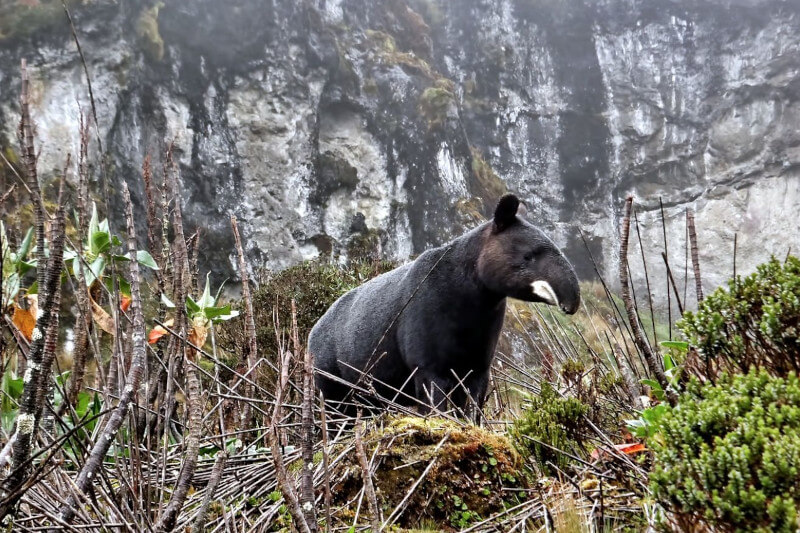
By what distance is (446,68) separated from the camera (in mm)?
27109

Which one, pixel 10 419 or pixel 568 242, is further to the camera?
pixel 568 242

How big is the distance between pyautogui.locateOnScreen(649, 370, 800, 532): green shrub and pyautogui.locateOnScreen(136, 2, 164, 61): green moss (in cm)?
1907

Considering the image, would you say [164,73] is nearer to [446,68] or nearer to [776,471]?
[446,68]

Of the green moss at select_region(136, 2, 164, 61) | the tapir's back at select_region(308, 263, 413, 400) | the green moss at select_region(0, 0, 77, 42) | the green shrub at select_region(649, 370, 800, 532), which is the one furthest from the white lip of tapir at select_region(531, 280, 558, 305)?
the green moss at select_region(136, 2, 164, 61)

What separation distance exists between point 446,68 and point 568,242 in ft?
31.6

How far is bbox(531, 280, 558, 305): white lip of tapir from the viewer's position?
3.69 m

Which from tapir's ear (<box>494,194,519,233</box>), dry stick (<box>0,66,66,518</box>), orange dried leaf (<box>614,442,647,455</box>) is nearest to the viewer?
dry stick (<box>0,66,66,518</box>)

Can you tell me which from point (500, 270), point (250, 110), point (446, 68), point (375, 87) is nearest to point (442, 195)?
point (375, 87)

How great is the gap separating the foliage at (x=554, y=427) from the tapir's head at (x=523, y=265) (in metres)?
1.16

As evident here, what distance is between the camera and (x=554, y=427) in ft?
8.13

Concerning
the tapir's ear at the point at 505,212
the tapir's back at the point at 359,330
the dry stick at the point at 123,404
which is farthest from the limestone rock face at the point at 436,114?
the dry stick at the point at 123,404

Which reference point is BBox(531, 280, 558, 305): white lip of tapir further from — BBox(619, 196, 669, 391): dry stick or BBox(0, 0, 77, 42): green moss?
BBox(0, 0, 77, 42): green moss

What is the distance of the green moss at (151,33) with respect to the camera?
679 inches

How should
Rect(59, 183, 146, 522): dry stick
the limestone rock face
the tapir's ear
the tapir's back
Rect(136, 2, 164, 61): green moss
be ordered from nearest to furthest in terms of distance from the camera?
Rect(59, 183, 146, 522): dry stick < the tapir's ear < the tapir's back < the limestone rock face < Rect(136, 2, 164, 61): green moss
